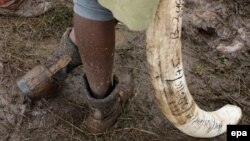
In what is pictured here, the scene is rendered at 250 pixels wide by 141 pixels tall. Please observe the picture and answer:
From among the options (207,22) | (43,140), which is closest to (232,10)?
(207,22)

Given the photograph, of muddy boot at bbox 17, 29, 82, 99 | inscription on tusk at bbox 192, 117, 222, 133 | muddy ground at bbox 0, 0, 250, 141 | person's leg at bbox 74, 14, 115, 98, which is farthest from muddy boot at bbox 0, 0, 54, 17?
inscription on tusk at bbox 192, 117, 222, 133

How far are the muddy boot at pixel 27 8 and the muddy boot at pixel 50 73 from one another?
50cm

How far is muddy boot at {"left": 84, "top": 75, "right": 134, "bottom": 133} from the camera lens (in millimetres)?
1535

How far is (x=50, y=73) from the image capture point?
174 cm

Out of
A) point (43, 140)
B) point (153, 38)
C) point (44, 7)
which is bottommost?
point (43, 140)

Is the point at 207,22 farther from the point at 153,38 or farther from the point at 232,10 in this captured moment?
the point at 153,38

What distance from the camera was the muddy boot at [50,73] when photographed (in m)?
1.70

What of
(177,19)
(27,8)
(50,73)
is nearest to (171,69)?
(177,19)

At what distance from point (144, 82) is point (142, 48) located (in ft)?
0.66

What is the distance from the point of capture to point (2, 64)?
1938 mm

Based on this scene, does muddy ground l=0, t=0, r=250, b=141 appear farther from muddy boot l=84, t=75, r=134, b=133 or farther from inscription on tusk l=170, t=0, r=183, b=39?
inscription on tusk l=170, t=0, r=183, b=39

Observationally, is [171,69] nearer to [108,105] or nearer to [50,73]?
[108,105]

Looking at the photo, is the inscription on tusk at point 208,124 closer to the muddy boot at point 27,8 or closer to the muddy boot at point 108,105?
the muddy boot at point 108,105

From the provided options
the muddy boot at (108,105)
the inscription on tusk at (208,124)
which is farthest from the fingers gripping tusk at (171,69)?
the muddy boot at (108,105)
